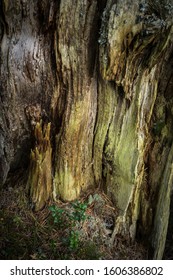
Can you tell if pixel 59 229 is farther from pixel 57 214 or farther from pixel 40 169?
pixel 40 169

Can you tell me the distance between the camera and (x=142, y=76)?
298 centimetres

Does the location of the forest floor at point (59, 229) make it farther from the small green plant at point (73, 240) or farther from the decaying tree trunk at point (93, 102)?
the decaying tree trunk at point (93, 102)

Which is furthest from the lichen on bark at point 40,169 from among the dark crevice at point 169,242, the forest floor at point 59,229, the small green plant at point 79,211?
the dark crevice at point 169,242

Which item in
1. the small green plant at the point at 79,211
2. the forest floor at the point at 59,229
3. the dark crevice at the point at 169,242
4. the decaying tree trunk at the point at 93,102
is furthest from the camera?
the dark crevice at the point at 169,242

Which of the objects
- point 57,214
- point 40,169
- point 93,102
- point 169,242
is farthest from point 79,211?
point 169,242

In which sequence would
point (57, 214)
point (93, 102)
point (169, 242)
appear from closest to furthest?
point (93, 102), point (57, 214), point (169, 242)

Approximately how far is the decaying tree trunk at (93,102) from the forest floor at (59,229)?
14 cm

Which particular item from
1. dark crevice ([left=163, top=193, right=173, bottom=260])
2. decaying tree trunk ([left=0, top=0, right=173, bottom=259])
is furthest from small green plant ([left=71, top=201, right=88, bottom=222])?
dark crevice ([left=163, top=193, right=173, bottom=260])

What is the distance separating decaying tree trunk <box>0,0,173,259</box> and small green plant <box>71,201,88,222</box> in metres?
0.11

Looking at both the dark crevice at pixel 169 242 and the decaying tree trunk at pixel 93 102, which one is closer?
the decaying tree trunk at pixel 93 102

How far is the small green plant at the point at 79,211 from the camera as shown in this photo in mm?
3455

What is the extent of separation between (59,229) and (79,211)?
31cm

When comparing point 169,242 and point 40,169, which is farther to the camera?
point 169,242

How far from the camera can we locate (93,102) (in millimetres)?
3219
